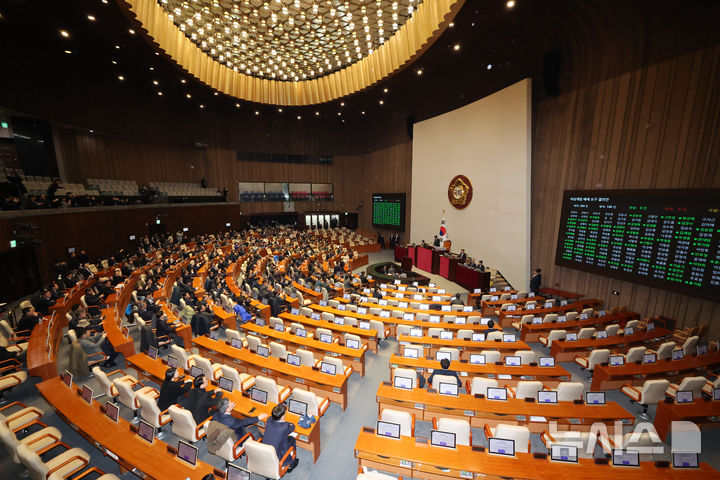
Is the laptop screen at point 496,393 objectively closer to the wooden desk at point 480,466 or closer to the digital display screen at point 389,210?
the wooden desk at point 480,466

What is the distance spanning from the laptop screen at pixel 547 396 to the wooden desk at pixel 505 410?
8 centimetres

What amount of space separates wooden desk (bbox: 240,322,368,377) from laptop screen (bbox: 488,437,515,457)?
3583 millimetres

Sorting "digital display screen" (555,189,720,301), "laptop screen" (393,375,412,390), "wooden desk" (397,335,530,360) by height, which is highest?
"digital display screen" (555,189,720,301)

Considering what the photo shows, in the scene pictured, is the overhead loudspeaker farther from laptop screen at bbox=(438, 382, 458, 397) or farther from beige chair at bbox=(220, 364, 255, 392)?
beige chair at bbox=(220, 364, 255, 392)

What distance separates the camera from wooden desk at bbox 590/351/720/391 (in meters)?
6.38

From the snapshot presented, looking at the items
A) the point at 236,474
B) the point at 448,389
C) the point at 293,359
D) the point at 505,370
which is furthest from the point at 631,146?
the point at 236,474

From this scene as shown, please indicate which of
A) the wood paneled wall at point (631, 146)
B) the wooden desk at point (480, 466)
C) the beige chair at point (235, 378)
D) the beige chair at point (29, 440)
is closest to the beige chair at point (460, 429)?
the wooden desk at point (480, 466)

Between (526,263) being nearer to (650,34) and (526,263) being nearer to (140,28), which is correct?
(650,34)

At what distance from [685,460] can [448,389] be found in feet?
10.1

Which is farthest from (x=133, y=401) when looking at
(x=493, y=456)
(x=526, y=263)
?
(x=526, y=263)

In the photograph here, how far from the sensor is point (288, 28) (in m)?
13.8

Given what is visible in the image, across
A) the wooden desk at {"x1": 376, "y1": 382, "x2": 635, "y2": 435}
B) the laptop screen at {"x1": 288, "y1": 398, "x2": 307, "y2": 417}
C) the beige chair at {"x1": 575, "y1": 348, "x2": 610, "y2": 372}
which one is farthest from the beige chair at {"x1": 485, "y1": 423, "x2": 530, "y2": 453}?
the beige chair at {"x1": 575, "y1": 348, "x2": 610, "y2": 372}

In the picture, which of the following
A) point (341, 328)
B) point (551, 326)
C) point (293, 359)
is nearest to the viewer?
point (293, 359)

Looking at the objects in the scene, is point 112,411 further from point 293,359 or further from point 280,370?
point 293,359
